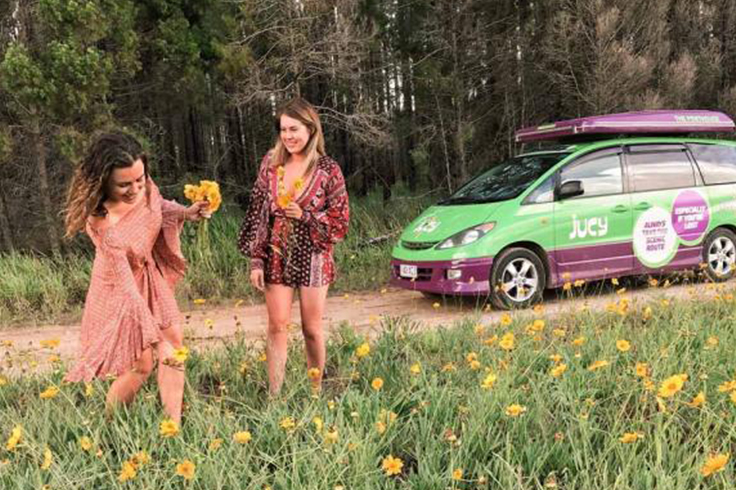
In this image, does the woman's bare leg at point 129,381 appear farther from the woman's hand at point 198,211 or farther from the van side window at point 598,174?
the van side window at point 598,174

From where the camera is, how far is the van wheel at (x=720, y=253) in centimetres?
712

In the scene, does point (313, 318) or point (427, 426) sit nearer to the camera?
point (427, 426)

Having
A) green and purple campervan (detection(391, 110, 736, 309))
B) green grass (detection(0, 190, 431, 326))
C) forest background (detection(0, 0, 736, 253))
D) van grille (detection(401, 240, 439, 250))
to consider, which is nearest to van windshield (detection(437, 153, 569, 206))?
green and purple campervan (detection(391, 110, 736, 309))

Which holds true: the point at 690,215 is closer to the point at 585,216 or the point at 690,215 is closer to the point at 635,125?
the point at 635,125

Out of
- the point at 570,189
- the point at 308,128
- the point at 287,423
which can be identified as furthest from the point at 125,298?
the point at 570,189

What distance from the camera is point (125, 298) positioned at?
278 cm

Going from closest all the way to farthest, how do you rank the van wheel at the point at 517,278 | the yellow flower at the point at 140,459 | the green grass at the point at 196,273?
the yellow flower at the point at 140,459
the van wheel at the point at 517,278
the green grass at the point at 196,273

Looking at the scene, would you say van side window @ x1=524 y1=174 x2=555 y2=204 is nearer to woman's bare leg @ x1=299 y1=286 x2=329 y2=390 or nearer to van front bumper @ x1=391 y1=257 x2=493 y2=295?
van front bumper @ x1=391 y1=257 x2=493 y2=295

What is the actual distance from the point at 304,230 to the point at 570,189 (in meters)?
3.75

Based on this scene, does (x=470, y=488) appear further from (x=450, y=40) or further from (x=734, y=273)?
(x=450, y=40)

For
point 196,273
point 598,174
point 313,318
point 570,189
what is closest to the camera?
point 313,318

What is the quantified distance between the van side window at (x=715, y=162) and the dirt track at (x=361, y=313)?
4.95 ft

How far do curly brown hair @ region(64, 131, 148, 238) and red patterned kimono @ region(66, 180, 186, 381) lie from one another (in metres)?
0.09

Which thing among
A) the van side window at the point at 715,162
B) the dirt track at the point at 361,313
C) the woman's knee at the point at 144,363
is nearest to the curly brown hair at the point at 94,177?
the woman's knee at the point at 144,363
